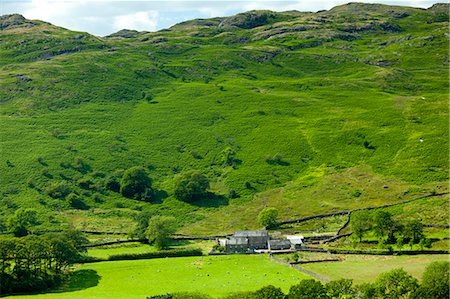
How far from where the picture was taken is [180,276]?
7750 cm

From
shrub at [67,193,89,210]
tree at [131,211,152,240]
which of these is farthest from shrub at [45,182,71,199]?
tree at [131,211,152,240]

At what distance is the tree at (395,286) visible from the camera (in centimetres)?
5541

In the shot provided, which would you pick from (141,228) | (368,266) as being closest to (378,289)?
(368,266)

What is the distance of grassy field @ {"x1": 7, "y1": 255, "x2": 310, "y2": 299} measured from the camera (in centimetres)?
6925

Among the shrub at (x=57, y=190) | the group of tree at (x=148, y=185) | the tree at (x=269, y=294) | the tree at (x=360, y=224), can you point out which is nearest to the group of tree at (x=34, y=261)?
the tree at (x=269, y=294)

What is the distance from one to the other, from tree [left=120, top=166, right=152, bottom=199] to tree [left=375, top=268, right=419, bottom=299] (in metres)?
87.9

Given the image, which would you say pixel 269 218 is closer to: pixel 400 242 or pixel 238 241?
pixel 238 241

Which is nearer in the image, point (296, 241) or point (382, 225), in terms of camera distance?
point (382, 225)

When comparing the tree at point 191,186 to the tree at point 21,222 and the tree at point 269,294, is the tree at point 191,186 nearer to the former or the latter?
the tree at point 21,222

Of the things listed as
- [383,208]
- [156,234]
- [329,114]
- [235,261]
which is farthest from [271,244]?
[329,114]

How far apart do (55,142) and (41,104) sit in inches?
1502

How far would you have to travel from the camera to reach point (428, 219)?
10600 centimetres

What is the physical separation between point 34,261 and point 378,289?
5205 centimetres

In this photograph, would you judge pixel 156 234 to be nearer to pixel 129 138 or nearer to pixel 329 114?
pixel 129 138
